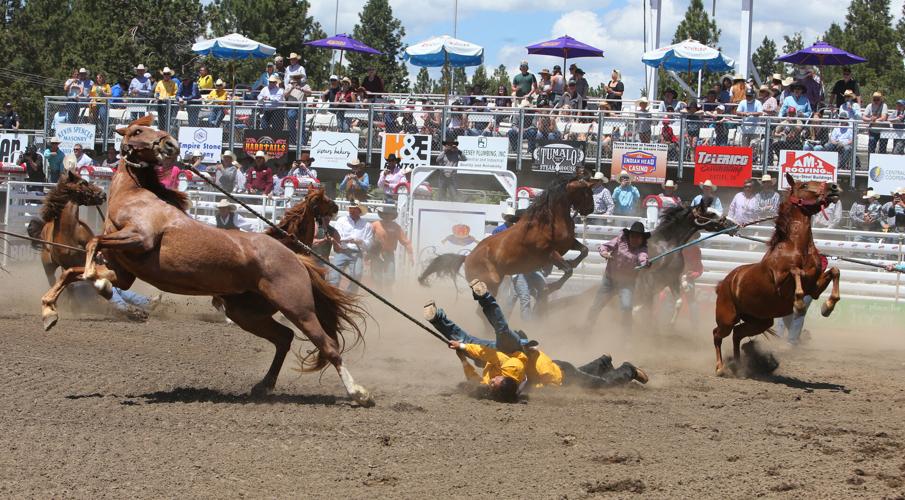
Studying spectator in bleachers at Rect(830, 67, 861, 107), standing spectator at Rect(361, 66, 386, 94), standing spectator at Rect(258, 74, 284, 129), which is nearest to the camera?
spectator in bleachers at Rect(830, 67, 861, 107)

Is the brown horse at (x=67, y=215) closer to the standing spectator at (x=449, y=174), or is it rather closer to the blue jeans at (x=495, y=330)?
the blue jeans at (x=495, y=330)

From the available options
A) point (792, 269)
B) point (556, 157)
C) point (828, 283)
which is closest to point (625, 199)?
Result: point (556, 157)

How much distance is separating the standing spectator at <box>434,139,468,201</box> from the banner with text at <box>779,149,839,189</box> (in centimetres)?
551

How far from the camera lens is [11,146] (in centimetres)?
2325

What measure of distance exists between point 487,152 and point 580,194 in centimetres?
654

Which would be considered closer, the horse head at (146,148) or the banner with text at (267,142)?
the horse head at (146,148)

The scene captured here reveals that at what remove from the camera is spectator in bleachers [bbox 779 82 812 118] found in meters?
17.7

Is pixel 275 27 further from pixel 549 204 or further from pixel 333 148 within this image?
pixel 549 204

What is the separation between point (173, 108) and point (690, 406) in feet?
49.2

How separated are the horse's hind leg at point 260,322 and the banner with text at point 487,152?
10.2 metres

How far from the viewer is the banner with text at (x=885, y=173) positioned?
16562mm

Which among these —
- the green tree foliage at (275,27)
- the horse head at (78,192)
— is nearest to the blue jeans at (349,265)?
the horse head at (78,192)

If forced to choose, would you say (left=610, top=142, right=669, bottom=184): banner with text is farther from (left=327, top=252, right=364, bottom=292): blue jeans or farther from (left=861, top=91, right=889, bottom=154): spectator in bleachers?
(left=327, top=252, right=364, bottom=292): blue jeans

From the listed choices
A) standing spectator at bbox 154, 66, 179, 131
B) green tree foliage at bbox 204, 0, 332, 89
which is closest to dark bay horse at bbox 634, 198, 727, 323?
standing spectator at bbox 154, 66, 179, 131
